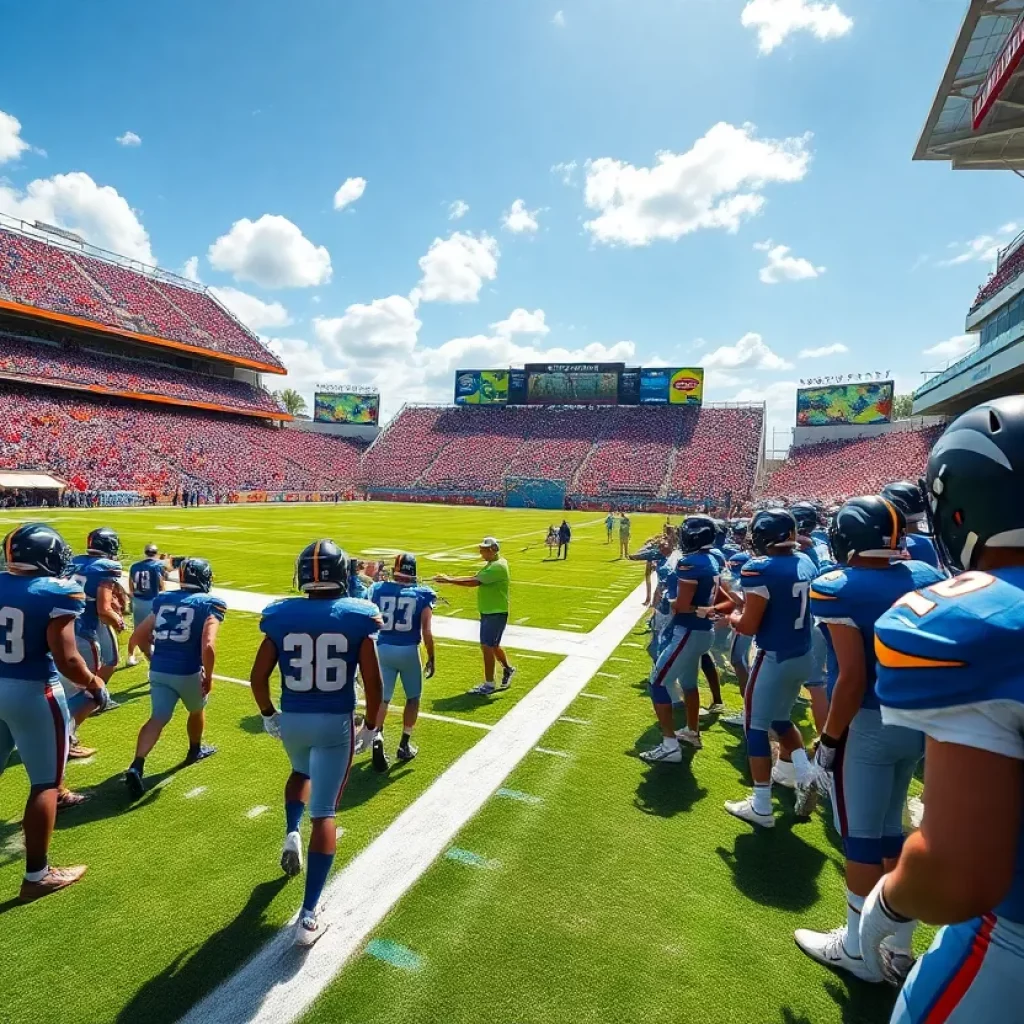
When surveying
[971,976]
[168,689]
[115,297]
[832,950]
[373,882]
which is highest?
[115,297]

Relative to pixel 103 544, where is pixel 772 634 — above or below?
below

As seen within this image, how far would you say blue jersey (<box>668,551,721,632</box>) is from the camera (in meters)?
5.55

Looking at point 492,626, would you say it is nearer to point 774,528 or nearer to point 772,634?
point 772,634

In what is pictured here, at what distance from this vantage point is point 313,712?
3586mm

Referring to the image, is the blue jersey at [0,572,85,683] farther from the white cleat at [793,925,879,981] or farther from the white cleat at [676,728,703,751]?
the white cleat at [676,728,703,751]

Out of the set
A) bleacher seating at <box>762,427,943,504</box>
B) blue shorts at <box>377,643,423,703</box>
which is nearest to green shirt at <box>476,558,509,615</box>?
blue shorts at <box>377,643,423,703</box>

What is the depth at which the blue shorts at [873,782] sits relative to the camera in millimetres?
3146

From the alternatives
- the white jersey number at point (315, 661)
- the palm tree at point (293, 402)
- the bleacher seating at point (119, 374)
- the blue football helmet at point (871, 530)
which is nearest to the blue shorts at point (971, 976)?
the blue football helmet at point (871, 530)

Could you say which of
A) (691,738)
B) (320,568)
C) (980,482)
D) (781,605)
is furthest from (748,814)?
(980,482)

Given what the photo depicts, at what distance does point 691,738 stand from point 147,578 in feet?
20.7

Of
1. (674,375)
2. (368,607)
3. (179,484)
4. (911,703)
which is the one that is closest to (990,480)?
(911,703)

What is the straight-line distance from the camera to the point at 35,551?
376 cm

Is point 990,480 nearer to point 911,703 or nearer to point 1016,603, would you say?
point 1016,603

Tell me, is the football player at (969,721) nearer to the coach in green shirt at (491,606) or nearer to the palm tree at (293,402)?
the coach in green shirt at (491,606)
